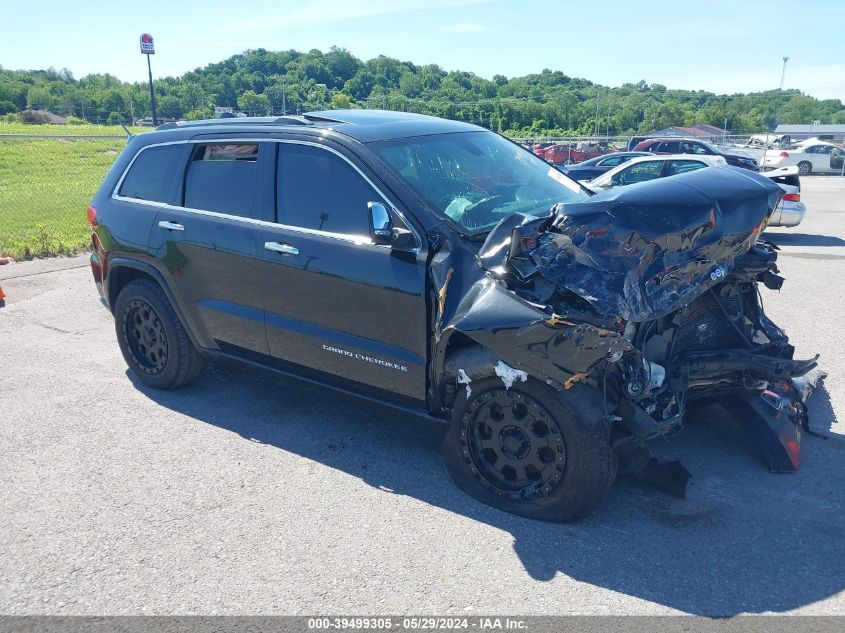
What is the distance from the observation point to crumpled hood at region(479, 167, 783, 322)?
3.21 m

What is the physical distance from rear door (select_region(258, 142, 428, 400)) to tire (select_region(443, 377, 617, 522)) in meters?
0.40

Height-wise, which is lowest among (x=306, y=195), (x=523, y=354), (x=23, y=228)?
(x=23, y=228)

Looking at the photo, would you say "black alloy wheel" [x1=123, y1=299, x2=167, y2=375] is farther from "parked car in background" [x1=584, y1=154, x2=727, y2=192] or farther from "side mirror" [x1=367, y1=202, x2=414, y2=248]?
"parked car in background" [x1=584, y1=154, x2=727, y2=192]

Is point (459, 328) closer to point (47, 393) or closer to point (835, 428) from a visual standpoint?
point (835, 428)

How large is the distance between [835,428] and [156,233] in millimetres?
4780

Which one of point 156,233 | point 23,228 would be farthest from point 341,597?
point 23,228

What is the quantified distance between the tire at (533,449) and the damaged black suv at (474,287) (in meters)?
0.01

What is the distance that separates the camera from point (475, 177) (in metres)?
4.30

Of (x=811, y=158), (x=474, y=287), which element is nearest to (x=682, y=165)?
(x=474, y=287)

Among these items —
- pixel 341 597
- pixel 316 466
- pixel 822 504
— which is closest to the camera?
pixel 341 597

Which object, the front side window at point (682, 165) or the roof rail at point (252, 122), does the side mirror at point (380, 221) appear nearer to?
the roof rail at point (252, 122)

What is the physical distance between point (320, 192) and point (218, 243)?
0.86 metres

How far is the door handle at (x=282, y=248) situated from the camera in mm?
4191

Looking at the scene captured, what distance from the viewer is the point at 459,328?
134 inches
